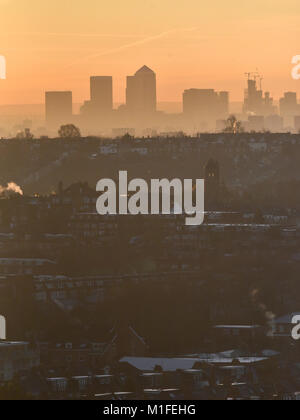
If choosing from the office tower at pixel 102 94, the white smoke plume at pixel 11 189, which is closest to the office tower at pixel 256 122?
the office tower at pixel 102 94

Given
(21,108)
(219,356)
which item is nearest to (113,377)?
(219,356)

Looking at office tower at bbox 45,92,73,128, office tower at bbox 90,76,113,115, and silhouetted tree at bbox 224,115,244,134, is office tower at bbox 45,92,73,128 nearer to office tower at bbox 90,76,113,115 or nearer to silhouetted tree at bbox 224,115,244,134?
office tower at bbox 90,76,113,115

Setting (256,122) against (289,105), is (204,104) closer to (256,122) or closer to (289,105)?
(256,122)

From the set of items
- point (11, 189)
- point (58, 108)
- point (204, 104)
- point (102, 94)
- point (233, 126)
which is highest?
point (204, 104)

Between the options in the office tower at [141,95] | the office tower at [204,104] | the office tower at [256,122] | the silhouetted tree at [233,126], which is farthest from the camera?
the office tower at [256,122]

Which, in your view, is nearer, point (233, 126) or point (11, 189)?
point (11, 189)

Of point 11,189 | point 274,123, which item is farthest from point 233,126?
point 11,189

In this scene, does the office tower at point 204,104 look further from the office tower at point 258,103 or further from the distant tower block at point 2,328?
the distant tower block at point 2,328

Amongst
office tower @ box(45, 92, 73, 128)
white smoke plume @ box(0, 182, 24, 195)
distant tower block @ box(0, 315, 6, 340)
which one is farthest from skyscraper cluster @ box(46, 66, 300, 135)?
distant tower block @ box(0, 315, 6, 340)
